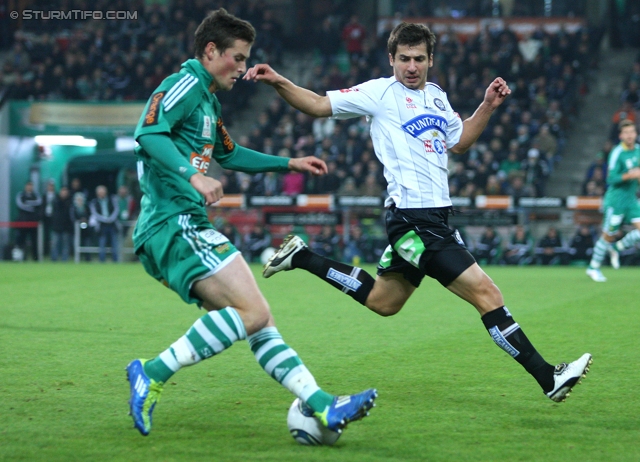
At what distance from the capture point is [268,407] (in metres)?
4.95

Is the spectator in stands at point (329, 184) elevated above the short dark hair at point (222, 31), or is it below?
below

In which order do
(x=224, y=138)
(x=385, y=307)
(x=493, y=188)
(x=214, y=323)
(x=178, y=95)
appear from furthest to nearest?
(x=493, y=188)
(x=385, y=307)
(x=224, y=138)
(x=178, y=95)
(x=214, y=323)

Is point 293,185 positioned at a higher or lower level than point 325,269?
lower

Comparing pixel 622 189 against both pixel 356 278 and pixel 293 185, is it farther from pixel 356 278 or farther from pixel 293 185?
pixel 293 185

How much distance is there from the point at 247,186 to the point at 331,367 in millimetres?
15217

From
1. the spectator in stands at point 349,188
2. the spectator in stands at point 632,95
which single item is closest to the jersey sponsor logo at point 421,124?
the spectator in stands at point 349,188

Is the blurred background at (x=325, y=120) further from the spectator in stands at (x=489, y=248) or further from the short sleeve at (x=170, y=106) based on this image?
the short sleeve at (x=170, y=106)

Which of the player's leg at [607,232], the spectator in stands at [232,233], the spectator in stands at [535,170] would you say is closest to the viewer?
the player's leg at [607,232]

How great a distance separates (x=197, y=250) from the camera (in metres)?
4.18

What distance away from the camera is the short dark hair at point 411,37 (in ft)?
17.4

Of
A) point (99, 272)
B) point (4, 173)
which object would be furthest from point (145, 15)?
point (99, 272)

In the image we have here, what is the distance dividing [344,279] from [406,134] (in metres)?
1.19

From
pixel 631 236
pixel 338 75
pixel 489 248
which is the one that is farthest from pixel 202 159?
pixel 338 75

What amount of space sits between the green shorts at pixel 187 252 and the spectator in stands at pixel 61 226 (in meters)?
17.1
